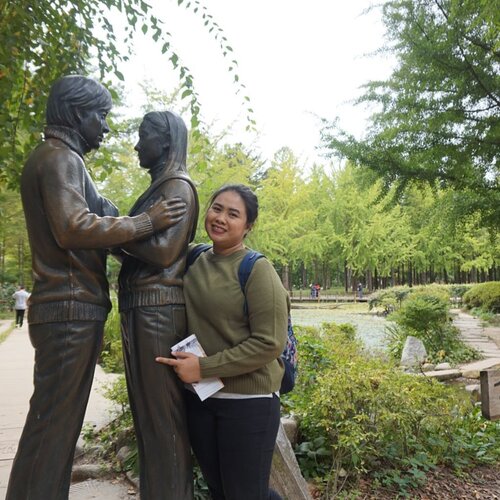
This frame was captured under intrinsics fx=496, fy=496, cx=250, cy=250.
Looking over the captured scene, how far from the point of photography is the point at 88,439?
178 inches

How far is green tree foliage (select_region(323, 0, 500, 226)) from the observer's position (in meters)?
6.21

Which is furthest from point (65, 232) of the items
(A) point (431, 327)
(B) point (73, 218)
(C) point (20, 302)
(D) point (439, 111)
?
(C) point (20, 302)

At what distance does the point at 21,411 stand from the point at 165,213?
4.62 meters

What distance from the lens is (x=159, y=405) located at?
1964 millimetres

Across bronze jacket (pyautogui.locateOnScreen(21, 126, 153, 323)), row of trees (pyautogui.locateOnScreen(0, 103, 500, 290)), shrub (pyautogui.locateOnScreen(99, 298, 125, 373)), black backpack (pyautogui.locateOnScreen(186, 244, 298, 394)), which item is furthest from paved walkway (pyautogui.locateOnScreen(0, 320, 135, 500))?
row of trees (pyautogui.locateOnScreen(0, 103, 500, 290))

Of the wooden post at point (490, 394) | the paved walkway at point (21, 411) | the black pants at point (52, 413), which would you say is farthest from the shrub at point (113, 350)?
the black pants at point (52, 413)

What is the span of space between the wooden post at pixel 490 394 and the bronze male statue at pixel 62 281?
4352 mm

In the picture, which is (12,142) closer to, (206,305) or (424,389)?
(206,305)

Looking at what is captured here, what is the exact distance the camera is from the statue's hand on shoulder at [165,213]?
195cm

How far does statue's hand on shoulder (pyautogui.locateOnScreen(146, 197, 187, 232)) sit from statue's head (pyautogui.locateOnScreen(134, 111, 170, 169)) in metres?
0.25

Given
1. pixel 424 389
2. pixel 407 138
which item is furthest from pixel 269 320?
pixel 407 138

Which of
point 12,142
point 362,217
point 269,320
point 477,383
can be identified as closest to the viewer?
point 269,320

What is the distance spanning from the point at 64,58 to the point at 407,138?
191 inches

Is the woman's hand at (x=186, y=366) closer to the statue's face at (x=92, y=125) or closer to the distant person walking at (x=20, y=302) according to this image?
the statue's face at (x=92, y=125)
